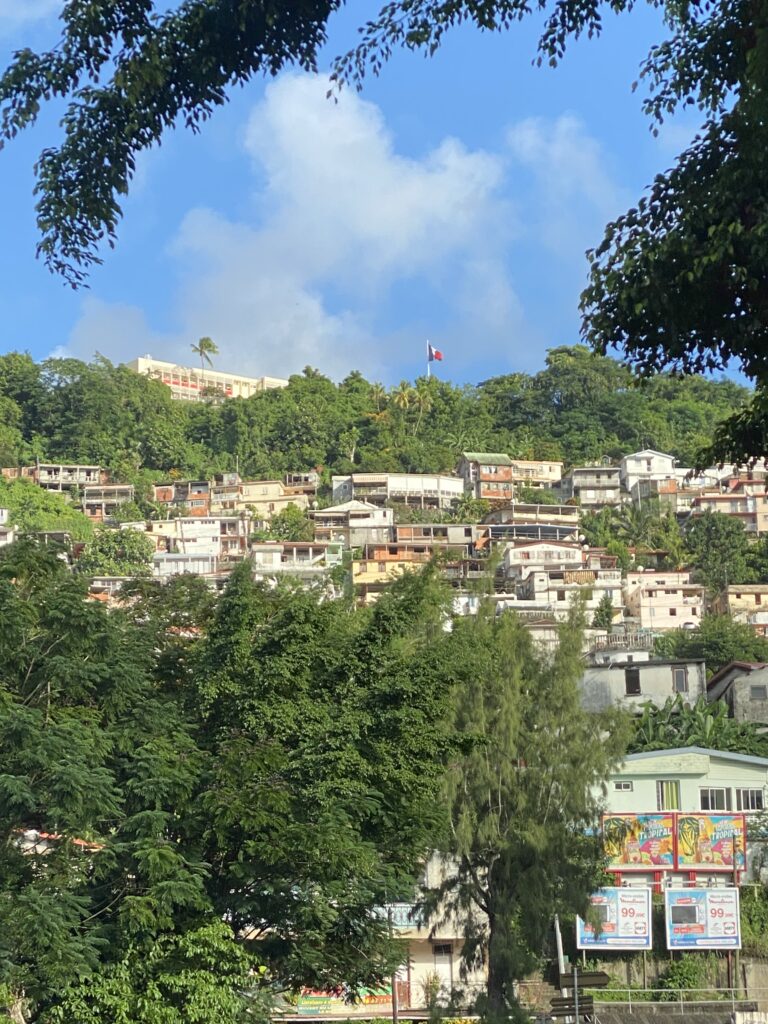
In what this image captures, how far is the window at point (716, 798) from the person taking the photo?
113 feet

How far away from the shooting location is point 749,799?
113 ft

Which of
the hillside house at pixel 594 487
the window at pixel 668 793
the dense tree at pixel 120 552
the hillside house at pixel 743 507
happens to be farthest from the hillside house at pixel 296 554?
the window at pixel 668 793

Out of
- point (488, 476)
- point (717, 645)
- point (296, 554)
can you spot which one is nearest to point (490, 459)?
point (488, 476)

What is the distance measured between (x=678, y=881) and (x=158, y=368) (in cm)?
10758

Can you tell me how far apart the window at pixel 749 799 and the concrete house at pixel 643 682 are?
9.86m

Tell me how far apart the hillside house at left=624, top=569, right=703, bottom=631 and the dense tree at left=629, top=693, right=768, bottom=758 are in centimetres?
3433

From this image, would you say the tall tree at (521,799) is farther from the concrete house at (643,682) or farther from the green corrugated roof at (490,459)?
the green corrugated roof at (490,459)

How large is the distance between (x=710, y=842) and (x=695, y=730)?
7665mm

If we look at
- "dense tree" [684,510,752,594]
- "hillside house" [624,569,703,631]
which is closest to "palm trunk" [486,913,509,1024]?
"hillside house" [624,569,703,631]

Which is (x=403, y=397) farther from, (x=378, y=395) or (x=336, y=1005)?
(x=336, y=1005)

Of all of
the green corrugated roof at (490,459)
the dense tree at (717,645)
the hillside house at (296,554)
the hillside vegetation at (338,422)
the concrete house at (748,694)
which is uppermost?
the hillside vegetation at (338,422)

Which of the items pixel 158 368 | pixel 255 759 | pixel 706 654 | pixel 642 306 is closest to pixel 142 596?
pixel 255 759

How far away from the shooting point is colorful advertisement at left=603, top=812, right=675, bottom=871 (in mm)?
31703

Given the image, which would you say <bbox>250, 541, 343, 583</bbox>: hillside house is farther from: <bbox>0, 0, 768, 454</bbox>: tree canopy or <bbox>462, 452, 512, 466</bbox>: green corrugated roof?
<bbox>0, 0, 768, 454</bbox>: tree canopy
